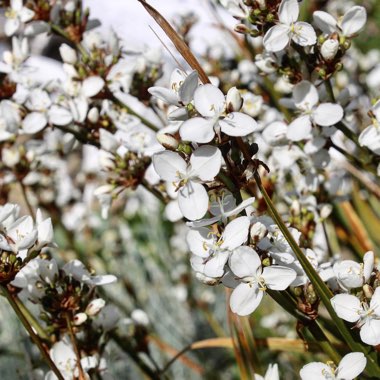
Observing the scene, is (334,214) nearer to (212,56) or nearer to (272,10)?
(212,56)

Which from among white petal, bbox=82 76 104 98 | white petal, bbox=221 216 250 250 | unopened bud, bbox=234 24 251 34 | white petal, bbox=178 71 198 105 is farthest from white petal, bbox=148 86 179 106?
white petal, bbox=82 76 104 98

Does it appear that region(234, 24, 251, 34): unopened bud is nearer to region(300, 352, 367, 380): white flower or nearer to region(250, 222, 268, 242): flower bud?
region(250, 222, 268, 242): flower bud

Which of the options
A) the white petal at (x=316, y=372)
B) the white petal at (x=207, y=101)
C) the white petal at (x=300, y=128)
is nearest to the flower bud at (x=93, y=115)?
the white petal at (x=300, y=128)

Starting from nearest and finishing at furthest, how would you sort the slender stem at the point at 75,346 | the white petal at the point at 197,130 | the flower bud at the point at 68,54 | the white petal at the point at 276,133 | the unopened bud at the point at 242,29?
the white petal at the point at 197,130 → the slender stem at the point at 75,346 → the unopened bud at the point at 242,29 → the white petal at the point at 276,133 → the flower bud at the point at 68,54

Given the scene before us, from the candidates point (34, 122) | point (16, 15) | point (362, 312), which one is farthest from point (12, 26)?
point (362, 312)

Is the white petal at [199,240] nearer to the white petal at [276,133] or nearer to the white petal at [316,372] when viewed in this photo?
the white petal at [316,372]

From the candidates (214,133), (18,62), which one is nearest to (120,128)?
(18,62)
